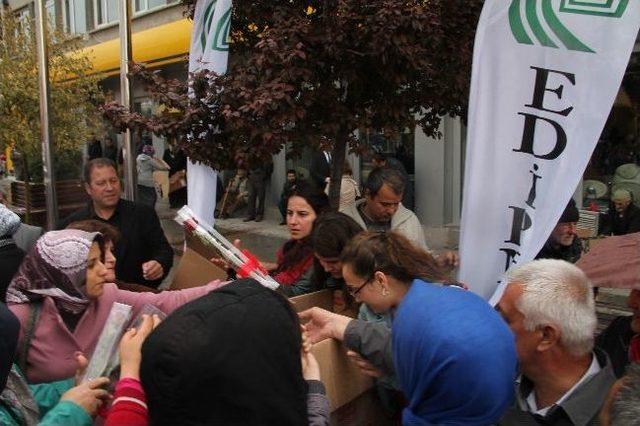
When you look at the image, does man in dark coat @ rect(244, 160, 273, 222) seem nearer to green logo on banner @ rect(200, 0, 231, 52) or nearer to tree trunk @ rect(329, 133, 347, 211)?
tree trunk @ rect(329, 133, 347, 211)

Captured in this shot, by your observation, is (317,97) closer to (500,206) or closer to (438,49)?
(438,49)

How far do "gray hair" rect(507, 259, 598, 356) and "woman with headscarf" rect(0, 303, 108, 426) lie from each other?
126cm

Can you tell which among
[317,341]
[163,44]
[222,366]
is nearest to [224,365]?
[222,366]

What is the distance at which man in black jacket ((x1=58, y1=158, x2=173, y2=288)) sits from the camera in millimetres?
3792

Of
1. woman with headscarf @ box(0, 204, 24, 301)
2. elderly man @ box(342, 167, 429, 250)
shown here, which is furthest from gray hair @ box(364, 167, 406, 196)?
woman with headscarf @ box(0, 204, 24, 301)

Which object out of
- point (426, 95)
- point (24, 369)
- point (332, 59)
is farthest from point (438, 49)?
point (24, 369)

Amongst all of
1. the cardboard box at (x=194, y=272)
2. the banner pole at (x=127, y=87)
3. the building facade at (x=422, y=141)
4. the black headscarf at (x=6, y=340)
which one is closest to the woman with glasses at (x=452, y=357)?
A: the black headscarf at (x=6, y=340)

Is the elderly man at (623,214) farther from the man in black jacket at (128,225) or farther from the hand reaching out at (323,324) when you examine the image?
the hand reaching out at (323,324)

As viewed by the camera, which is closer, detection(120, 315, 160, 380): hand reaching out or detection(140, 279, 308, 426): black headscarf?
detection(140, 279, 308, 426): black headscarf

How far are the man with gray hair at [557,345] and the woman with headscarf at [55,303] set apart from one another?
1.30 metres

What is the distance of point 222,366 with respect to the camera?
117 centimetres

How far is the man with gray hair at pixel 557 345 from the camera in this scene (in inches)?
63.8

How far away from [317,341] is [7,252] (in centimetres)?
178

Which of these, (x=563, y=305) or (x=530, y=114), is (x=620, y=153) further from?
(x=563, y=305)
